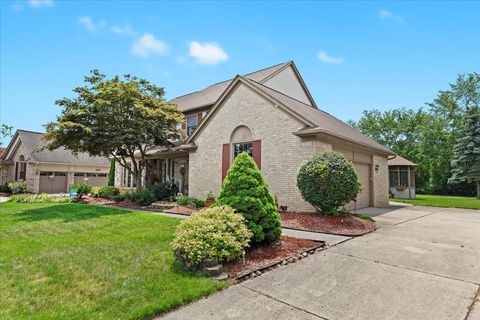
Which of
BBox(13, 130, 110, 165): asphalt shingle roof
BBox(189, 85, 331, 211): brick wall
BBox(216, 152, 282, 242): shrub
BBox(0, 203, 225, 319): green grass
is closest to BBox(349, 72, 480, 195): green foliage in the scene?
BBox(189, 85, 331, 211): brick wall

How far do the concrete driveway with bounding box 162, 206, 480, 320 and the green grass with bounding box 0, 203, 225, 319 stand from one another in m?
0.55

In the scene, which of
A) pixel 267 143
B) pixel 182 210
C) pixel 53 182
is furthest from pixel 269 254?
pixel 53 182

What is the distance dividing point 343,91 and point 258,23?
11416mm

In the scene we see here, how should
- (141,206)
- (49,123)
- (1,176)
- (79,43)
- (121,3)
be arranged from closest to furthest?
1. (121,3)
2. (79,43)
3. (49,123)
4. (141,206)
5. (1,176)

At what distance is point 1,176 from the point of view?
3225 cm

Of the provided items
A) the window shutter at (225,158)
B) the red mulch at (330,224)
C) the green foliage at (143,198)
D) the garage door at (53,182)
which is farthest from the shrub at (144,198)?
the garage door at (53,182)

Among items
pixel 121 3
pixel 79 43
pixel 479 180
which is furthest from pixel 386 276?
pixel 479 180

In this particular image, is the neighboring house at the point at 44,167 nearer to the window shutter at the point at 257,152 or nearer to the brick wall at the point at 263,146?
the brick wall at the point at 263,146

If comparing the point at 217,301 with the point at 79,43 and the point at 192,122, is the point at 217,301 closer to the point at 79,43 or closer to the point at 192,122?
the point at 79,43

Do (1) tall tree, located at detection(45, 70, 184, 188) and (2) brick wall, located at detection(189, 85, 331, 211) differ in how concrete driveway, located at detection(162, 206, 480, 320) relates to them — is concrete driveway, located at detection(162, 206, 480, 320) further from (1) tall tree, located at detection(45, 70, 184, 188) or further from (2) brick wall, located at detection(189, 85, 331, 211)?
(1) tall tree, located at detection(45, 70, 184, 188)

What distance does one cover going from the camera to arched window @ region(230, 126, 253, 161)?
42.2 feet

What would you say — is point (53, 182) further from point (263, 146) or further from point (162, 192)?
point (263, 146)

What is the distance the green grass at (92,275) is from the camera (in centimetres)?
352

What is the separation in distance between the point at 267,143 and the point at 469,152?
25.0 m
